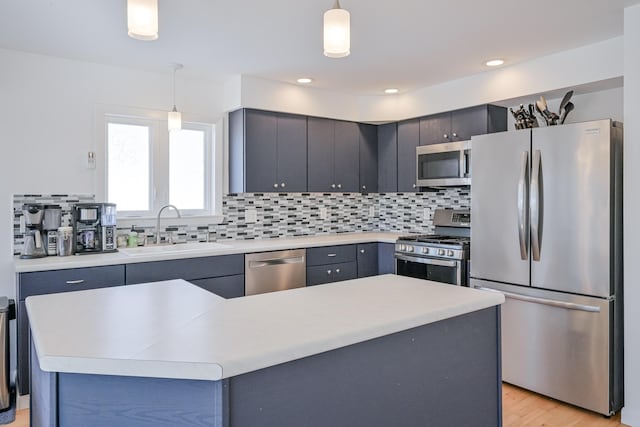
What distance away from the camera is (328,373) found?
1.27 m

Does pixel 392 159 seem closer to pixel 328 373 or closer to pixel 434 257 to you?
pixel 434 257

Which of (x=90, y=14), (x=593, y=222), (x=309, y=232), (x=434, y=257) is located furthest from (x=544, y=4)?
(x=309, y=232)

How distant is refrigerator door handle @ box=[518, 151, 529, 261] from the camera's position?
2859 mm

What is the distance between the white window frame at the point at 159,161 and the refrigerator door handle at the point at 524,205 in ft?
7.99

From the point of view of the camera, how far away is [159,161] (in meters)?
3.73

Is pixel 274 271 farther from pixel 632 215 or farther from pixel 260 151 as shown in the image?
pixel 632 215

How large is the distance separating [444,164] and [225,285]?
2.12m

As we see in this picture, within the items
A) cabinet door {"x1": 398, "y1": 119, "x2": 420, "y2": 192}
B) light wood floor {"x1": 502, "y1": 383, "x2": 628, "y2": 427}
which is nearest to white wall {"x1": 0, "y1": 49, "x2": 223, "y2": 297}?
cabinet door {"x1": 398, "y1": 119, "x2": 420, "y2": 192}

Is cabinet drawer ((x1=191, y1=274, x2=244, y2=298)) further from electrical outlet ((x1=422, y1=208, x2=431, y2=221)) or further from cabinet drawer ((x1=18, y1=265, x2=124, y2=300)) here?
electrical outlet ((x1=422, y1=208, x2=431, y2=221))

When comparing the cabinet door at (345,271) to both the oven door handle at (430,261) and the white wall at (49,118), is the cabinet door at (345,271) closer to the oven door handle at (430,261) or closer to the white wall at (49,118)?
the oven door handle at (430,261)

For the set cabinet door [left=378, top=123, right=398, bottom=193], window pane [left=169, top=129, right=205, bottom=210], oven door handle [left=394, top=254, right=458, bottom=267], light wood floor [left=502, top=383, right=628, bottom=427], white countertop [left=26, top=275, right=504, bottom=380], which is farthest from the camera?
A: cabinet door [left=378, top=123, right=398, bottom=193]

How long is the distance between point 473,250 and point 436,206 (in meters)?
1.19

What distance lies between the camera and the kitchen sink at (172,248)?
10.4ft

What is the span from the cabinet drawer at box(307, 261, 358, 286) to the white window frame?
96 cm
